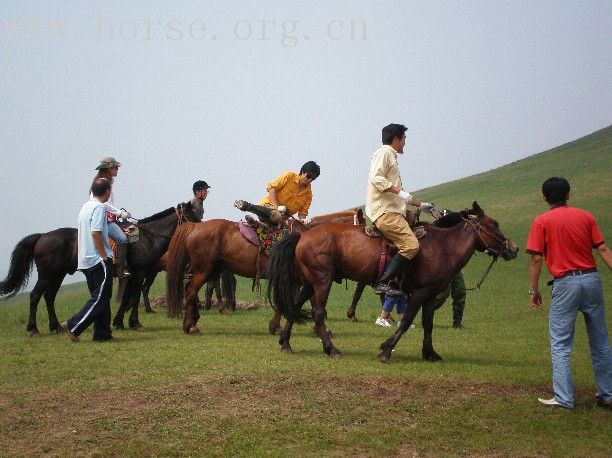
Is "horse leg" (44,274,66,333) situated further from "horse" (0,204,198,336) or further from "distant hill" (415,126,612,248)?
"distant hill" (415,126,612,248)

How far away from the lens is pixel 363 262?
11.5 meters

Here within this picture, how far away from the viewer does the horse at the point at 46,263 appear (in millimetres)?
14844

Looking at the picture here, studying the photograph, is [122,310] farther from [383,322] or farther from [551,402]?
[551,402]

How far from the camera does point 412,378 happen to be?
383 inches

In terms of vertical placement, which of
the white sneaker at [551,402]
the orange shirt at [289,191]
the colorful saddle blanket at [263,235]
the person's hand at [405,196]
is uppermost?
the orange shirt at [289,191]

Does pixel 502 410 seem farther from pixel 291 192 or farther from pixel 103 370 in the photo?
pixel 291 192

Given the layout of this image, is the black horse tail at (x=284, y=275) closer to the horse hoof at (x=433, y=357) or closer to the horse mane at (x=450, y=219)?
the horse hoof at (x=433, y=357)

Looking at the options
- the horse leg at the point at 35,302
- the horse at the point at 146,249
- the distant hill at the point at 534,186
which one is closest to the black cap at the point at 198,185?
the horse at the point at 146,249

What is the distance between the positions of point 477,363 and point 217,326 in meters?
6.37

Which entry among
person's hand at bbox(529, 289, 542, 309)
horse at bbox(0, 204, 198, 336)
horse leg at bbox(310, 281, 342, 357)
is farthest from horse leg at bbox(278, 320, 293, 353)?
horse at bbox(0, 204, 198, 336)

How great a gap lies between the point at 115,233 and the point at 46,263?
5.75ft

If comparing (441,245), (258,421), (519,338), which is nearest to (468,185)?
(519,338)

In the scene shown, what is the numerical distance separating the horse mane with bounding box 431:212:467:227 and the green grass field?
1972 mm

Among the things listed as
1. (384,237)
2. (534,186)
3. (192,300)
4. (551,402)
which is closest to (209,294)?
(192,300)
